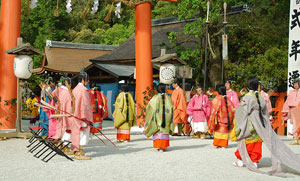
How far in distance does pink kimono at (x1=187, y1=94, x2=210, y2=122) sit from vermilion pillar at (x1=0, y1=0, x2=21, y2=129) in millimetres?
5453

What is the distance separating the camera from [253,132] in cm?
650

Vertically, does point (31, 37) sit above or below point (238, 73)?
above

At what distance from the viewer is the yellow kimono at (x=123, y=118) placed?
1058 centimetres

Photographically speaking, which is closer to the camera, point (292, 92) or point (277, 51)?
point (292, 92)

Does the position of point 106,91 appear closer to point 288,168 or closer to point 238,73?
point 238,73

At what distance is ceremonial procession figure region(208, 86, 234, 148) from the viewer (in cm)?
926

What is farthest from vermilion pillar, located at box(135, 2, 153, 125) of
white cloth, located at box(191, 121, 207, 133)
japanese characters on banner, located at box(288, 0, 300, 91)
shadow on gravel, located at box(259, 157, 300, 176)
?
shadow on gravel, located at box(259, 157, 300, 176)

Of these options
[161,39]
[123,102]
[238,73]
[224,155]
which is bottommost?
[224,155]

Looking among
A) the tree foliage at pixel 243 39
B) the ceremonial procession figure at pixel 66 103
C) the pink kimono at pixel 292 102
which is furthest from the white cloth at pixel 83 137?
the tree foliage at pixel 243 39

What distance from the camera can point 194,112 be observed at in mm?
11914

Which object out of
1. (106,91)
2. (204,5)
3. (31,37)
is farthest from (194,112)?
(31,37)

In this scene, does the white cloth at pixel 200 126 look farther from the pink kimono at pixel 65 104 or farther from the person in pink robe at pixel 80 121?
the pink kimono at pixel 65 104

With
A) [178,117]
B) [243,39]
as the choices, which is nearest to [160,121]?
[178,117]

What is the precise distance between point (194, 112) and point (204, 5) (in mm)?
4585
